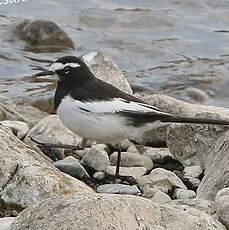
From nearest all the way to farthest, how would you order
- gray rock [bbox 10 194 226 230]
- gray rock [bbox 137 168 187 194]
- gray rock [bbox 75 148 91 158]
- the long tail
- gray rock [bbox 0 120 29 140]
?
gray rock [bbox 10 194 226 230] → gray rock [bbox 137 168 187 194] → the long tail → gray rock [bbox 0 120 29 140] → gray rock [bbox 75 148 91 158]

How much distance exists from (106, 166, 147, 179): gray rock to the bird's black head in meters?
0.87

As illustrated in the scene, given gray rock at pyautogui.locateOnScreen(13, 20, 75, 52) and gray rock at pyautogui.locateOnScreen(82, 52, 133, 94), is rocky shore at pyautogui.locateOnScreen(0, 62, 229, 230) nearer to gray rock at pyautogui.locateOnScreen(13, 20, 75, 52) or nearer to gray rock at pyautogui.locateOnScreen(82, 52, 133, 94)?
gray rock at pyautogui.locateOnScreen(82, 52, 133, 94)

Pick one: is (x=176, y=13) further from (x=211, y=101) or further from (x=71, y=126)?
(x=71, y=126)

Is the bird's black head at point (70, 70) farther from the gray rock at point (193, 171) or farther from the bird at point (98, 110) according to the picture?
the gray rock at point (193, 171)

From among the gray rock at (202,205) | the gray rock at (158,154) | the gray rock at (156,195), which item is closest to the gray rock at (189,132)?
the gray rock at (158,154)

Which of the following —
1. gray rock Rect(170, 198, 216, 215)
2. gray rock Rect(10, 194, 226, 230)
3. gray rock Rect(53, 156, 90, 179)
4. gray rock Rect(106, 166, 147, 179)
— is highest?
gray rock Rect(10, 194, 226, 230)

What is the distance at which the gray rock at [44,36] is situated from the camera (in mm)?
12844

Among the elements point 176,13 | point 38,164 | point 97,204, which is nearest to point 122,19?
point 176,13

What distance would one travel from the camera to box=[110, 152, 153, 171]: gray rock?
7.43 meters

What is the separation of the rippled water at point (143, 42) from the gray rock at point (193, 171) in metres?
3.25

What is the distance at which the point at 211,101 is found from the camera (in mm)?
11008

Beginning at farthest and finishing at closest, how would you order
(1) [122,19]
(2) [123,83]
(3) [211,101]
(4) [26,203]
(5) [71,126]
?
(1) [122,19]
(3) [211,101]
(2) [123,83]
(5) [71,126]
(4) [26,203]

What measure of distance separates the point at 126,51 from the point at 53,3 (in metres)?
2.47

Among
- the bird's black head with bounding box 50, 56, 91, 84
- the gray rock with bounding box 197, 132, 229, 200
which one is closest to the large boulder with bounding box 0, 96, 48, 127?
the bird's black head with bounding box 50, 56, 91, 84
